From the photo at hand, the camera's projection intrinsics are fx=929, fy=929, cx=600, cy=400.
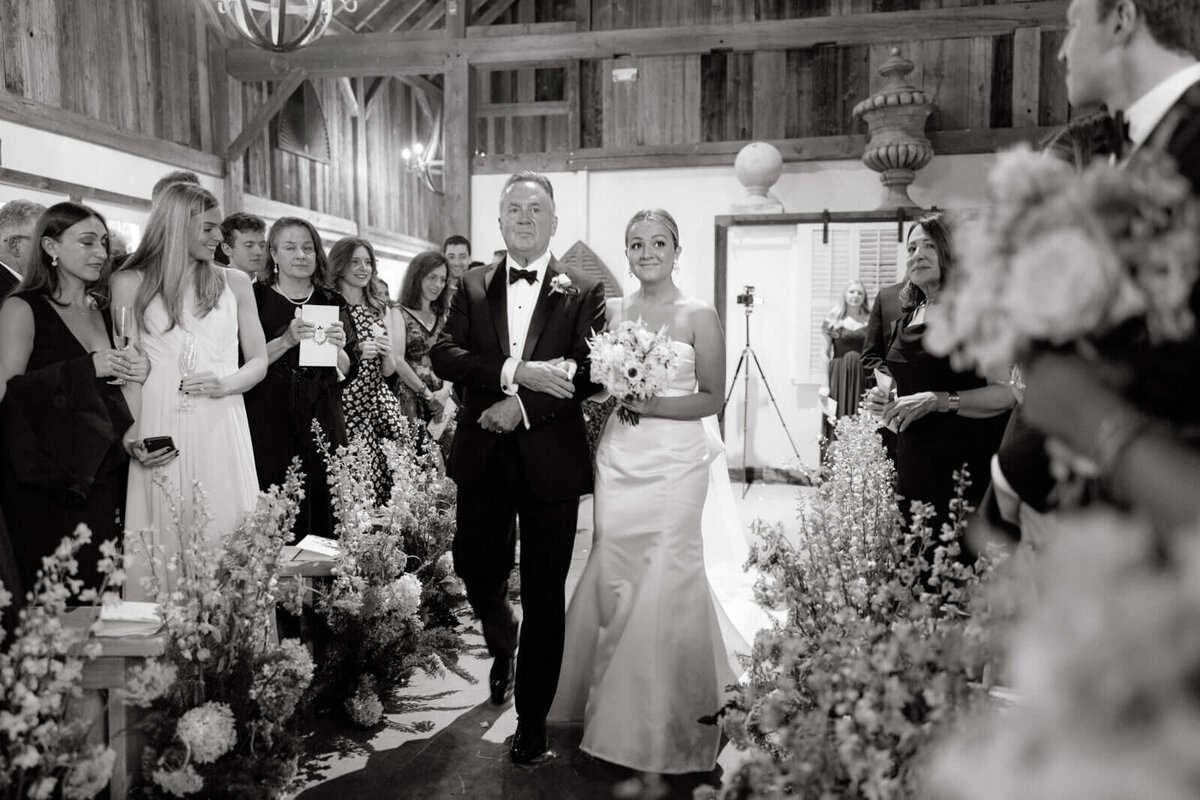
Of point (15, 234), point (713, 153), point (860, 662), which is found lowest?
point (860, 662)

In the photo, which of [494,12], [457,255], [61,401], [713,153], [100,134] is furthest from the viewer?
[494,12]

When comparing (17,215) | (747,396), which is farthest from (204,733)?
(747,396)

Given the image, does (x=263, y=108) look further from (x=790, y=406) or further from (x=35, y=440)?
(x=35, y=440)

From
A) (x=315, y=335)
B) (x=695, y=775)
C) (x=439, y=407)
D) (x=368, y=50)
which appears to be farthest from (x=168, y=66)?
(x=695, y=775)

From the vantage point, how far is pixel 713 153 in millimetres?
9039

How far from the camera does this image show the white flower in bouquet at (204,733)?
2.24m

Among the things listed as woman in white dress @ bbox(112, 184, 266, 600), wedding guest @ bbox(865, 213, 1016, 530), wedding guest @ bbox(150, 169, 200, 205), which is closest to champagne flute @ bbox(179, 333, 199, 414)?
woman in white dress @ bbox(112, 184, 266, 600)

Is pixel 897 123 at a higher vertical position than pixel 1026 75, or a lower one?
lower

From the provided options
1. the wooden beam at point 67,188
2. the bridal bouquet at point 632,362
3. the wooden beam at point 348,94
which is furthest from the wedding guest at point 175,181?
the wooden beam at point 348,94

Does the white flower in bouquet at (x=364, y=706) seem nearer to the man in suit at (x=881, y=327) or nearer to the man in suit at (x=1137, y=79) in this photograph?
the man in suit at (x=881, y=327)

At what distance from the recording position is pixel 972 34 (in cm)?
833

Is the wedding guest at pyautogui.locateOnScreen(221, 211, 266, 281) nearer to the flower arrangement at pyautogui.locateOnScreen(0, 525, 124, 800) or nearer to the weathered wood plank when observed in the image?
the flower arrangement at pyautogui.locateOnScreen(0, 525, 124, 800)

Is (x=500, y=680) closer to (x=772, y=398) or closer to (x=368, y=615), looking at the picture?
(x=368, y=615)

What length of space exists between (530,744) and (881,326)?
2166 millimetres
